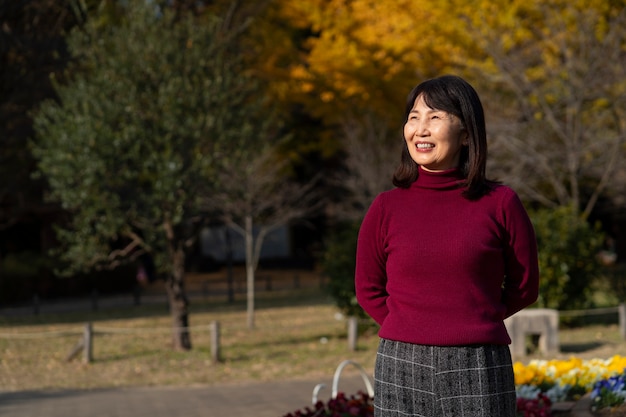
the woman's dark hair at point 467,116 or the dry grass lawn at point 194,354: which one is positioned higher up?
the woman's dark hair at point 467,116

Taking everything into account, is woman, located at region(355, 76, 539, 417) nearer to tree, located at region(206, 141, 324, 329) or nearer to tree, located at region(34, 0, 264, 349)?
tree, located at region(34, 0, 264, 349)

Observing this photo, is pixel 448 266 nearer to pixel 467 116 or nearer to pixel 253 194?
pixel 467 116

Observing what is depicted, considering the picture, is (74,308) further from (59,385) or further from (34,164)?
(59,385)

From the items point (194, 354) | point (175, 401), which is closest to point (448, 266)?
point (175, 401)

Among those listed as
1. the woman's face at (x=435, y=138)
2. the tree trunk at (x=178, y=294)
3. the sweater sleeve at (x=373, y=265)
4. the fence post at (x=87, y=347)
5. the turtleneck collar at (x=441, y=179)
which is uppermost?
the woman's face at (x=435, y=138)

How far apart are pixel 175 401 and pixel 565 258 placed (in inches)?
320

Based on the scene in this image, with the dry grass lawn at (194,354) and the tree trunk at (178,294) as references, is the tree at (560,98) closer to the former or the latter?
the dry grass lawn at (194,354)

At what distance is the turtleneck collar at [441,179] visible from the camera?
3.60m

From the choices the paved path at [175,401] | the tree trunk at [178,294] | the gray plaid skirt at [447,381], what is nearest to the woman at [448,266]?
the gray plaid skirt at [447,381]

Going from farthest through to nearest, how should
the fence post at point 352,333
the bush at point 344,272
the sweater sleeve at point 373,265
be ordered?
the bush at point 344,272 < the fence post at point 352,333 < the sweater sleeve at point 373,265

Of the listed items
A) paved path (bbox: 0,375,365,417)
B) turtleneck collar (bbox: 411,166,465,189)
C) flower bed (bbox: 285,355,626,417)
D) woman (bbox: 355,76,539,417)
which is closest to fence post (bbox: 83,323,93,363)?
paved path (bbox: 0,375,365,417)

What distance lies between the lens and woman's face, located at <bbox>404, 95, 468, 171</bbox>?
3.59m

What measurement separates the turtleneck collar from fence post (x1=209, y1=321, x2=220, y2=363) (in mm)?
10517

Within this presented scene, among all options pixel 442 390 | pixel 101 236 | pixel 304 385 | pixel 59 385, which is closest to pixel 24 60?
pixel 101 236
